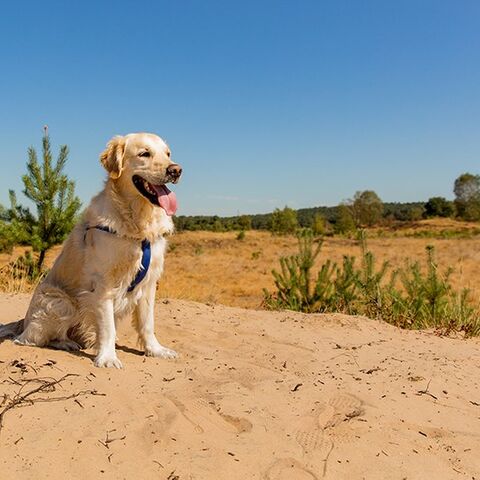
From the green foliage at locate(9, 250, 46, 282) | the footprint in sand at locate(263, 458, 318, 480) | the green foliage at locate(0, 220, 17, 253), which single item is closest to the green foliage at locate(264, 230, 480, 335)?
the footprint in sand at locate(263, 458, 318, 480)

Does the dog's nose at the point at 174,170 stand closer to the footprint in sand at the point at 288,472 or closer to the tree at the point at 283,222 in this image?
the footprint in sand at the point at 288,472

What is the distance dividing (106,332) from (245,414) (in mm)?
1504

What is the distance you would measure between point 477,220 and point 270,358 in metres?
67.0

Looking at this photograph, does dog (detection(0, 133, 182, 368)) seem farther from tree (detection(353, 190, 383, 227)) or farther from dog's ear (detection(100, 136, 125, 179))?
tree (detection(353, 190, 383, 227))

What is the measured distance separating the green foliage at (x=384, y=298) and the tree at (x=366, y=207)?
2342 inches

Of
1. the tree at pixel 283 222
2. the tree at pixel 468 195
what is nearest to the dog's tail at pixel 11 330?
the tree at pixel 283 222

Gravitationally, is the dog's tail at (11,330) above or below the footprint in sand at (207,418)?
above

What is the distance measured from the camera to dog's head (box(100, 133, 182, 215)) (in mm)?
4230

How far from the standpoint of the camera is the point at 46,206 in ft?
36.7

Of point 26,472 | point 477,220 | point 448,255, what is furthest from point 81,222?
point 477,220

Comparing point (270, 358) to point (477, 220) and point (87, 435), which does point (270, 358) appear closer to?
point (87, 435)

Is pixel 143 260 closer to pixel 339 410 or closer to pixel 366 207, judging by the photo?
pixel 339 410

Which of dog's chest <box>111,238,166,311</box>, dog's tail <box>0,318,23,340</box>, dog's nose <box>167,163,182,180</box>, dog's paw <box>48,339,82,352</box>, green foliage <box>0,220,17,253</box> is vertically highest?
dog's nose <box>167,163,182,180</box>

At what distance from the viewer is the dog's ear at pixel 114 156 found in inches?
172
